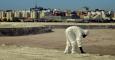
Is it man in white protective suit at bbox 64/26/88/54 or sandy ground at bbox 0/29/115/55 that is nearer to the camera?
man in white protective suit at bbox 64/26/88/54

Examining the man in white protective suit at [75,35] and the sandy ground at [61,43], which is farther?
the sandy ground at [61,43]

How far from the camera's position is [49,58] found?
14.4 meters

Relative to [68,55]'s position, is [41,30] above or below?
below

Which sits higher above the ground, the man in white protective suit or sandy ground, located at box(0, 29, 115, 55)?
the man in white protective suit

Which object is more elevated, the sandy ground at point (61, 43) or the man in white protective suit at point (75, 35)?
the man in white protective suit at point (75, 35)

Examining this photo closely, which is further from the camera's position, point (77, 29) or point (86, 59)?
point (77, 29)

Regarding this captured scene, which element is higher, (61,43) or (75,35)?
(75,35)

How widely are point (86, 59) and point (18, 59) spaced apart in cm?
243

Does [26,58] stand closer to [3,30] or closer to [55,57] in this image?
[55,57]

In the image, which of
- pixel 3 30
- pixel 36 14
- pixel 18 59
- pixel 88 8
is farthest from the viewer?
pixel 88 8

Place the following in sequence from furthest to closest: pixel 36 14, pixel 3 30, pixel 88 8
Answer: pixel 88 8 < pixel 36 14 < pixel 3 30

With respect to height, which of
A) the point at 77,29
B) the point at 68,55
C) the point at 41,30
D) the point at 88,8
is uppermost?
the point at 77,29

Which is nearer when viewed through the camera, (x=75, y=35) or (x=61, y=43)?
(x=75, y=35)

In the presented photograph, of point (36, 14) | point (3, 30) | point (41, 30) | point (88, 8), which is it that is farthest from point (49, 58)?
point (88, 8)
